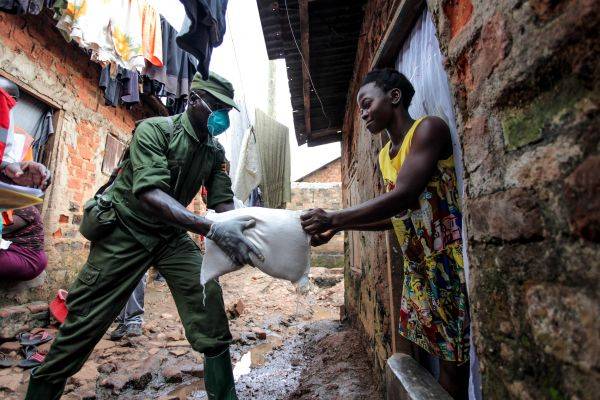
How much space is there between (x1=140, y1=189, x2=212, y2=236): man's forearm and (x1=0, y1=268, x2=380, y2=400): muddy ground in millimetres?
1296

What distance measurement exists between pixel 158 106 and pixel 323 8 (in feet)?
14.7

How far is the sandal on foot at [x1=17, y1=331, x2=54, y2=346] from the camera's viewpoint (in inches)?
115

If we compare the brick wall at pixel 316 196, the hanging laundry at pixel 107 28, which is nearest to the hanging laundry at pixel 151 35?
the hanging laundry at pixel 107 28

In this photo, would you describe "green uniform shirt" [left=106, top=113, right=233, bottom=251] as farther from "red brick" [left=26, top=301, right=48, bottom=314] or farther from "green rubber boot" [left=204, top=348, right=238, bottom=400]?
"red brick" [left=26, top=301, right=48, bottom=314]

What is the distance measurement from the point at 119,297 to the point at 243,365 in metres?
1.49

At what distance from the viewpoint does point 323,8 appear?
266cm

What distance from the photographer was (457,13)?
0.93 meters

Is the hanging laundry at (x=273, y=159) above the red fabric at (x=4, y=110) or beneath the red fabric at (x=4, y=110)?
above

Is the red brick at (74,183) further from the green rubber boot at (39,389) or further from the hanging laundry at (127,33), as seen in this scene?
the green rubber boot at (39,389)

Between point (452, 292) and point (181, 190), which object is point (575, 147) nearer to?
point (452, 292)

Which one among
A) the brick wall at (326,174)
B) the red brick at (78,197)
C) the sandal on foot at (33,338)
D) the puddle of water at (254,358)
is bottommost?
the puddle of water at (254,358)

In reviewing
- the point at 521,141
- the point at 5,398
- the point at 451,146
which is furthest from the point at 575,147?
the point at 5,398

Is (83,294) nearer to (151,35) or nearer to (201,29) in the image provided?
(201,29)

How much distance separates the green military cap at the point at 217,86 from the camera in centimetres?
213
